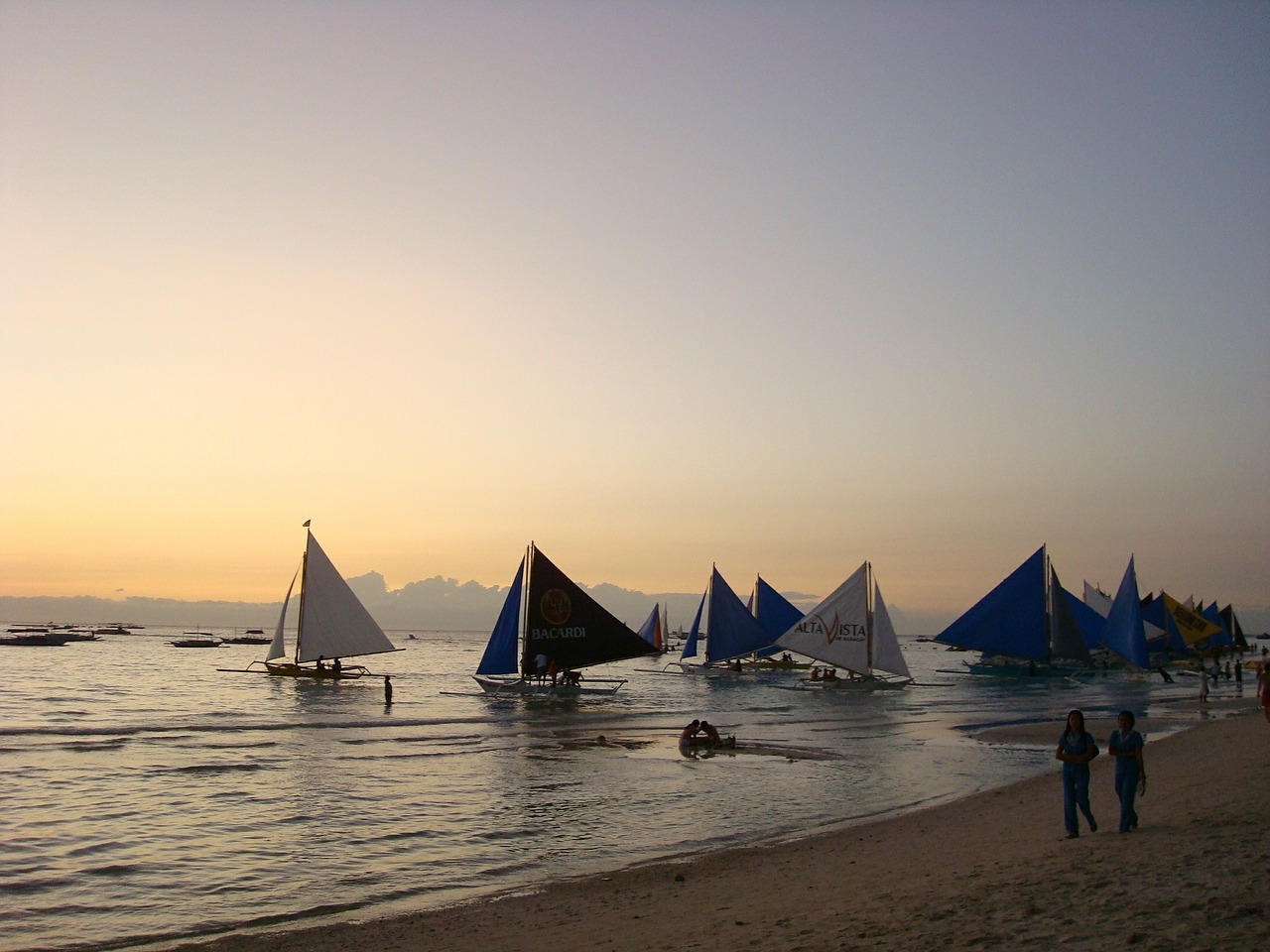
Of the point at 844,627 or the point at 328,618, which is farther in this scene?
the point at 328,618

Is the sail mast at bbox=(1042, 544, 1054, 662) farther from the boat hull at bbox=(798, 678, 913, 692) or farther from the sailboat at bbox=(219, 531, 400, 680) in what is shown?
the sailboat at bbox=(219, 531, 400, 680)

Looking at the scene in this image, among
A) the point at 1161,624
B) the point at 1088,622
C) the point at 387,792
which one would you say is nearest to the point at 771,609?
the point at 1088,622

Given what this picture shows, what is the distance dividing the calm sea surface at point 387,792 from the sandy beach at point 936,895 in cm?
159

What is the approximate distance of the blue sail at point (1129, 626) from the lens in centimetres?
5650

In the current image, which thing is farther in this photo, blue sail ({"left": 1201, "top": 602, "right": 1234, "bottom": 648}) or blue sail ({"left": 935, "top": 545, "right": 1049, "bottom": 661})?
blue sail ({"left": 1201, "top": 602, "right": 1234, "bottom": 648})

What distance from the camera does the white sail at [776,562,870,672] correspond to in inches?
2074

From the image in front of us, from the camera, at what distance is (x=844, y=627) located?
5303cm

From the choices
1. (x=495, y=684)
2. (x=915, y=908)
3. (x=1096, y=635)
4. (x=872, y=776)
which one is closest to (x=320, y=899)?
(x=915, y=908)

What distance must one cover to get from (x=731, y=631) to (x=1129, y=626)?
80.9ft

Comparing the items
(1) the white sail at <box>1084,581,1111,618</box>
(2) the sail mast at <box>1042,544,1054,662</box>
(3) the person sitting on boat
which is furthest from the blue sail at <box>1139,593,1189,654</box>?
(3) the person sitting on boat

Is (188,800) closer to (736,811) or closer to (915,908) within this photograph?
(736,811)

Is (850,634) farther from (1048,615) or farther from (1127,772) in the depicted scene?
(1127,772)

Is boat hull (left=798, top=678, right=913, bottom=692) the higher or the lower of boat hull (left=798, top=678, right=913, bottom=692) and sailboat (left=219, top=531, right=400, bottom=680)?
the lower

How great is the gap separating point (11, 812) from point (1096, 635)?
253 feet
